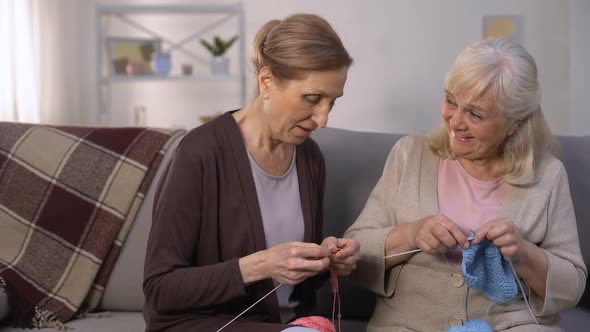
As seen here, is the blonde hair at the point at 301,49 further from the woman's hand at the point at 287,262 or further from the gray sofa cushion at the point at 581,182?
the gray sofa cushion at the point at 581,182

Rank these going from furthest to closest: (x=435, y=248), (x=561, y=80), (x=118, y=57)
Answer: (x=561, y=80) < (x=118, y=57) < (x=435, y=248)

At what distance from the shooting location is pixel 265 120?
5.90ft

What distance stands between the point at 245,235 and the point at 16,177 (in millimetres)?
863

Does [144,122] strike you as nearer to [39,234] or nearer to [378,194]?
[39,234]

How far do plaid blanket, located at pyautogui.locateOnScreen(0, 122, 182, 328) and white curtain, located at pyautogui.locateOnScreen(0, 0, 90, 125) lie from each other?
5.57ft

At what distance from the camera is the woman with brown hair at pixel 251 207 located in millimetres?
1646

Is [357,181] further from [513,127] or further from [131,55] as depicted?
[131,55]

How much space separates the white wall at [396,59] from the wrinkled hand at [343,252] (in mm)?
3229

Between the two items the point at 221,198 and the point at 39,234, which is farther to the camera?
the point at 39,234

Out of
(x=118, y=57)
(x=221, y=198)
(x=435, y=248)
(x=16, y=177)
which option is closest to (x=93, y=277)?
(x=16, y=177)

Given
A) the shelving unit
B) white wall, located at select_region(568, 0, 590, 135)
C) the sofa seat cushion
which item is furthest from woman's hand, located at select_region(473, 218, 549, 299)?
white wall, located at select_region(568, 0, 590, 135)

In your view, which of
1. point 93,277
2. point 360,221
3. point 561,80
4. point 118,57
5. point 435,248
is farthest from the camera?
point 561,80

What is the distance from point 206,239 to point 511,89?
0.77 metres

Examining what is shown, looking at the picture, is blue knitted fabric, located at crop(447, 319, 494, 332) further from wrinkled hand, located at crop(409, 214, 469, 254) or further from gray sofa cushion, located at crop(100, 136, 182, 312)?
gray sofa cushion, located at crop(100, 136, 182, 312)
